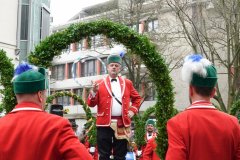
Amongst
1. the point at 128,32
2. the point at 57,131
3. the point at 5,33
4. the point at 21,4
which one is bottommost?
the point at 57,131

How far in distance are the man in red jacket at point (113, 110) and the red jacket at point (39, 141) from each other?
327 centimetres

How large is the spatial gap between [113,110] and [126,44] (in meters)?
1.09

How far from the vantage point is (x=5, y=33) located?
77.8 feet

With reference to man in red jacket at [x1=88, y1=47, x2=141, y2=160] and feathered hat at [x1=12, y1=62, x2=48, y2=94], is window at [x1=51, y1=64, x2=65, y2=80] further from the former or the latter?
feathered hat at [x1=12, y1=62, x2=48, y2=94]

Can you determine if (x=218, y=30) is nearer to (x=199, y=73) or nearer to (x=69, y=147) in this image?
(x=199, y=73)

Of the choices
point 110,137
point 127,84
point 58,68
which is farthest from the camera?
point 58,68

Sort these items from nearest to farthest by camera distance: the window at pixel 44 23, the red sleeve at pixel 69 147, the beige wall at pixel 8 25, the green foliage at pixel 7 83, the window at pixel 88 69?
the red sleeve at pixel 69 147 < the green foliage at pixel 7 83 < the beige wall at pixel 8 25 < the window at pixel 44 23 < the window at pixel 88 69

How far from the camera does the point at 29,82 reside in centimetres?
352

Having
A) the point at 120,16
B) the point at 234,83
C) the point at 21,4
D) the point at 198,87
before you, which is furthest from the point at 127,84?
the point at 120,16

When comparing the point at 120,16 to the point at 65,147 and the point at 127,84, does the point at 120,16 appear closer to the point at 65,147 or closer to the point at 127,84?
the point at 127,84

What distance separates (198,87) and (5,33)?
20945mm

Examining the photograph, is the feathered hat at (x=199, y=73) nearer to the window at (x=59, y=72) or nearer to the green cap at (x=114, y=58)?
the green cap at (x=114, y=58)

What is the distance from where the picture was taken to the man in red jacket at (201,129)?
12.5ft

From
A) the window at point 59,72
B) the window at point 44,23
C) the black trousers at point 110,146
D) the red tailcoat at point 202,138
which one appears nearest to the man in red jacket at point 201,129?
the red tailcoat at point 202,138
